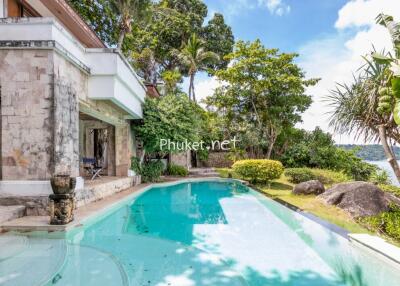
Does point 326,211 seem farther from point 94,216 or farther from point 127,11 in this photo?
point 127,11

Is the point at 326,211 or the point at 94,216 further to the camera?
the point at 326,211

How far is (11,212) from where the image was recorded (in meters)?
5.67

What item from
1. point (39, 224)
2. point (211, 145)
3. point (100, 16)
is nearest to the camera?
point (39, 224)

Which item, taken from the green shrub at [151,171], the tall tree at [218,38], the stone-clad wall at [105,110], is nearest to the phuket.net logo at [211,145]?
the green shrub at [151,171]

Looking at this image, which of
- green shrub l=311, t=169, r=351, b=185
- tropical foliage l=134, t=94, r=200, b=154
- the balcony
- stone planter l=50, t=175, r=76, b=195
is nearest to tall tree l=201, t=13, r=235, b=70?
tropical foliage l=134, t=94, r=200, b=154

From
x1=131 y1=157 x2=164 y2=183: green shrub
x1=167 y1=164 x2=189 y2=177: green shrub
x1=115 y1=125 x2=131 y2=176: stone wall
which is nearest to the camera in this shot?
x1=115 y1=125 x2=131 y2=176: stone wall

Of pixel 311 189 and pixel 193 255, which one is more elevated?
pixel 311 189

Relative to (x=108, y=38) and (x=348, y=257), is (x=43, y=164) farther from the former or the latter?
(x=108, y=38)

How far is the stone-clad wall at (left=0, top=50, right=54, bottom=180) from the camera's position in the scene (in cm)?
637

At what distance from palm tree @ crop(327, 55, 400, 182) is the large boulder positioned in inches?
29.3

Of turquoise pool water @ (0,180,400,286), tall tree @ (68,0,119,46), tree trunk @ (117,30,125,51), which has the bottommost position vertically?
turquoise pool water @ (0,180,400,286)

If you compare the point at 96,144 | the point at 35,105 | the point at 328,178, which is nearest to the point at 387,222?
the point at 328,178

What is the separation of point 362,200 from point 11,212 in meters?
8.60

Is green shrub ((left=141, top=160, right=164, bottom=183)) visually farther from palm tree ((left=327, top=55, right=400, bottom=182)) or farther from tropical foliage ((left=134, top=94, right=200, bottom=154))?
palm tree ((left=327, top=55, right=400, bottom=182))
